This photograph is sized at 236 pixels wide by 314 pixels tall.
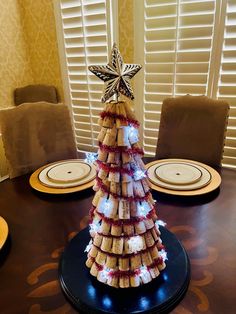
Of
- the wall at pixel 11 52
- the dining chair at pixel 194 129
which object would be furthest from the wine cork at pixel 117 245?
the wall at pixel 11 52

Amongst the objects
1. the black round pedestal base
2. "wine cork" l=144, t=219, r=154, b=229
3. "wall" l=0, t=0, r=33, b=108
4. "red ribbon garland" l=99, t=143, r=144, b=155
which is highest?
"wall" l=0, t=0, r=33, b=108

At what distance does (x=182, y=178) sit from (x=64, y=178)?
517 millimetres

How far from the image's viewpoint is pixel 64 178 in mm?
1129

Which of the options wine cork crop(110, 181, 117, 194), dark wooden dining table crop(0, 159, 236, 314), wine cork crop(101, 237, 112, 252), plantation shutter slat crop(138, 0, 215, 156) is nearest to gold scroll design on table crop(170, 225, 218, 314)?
dark wooden dining table crop(0, 159, 236, 314)

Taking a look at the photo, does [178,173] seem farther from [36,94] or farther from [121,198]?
[36,94]

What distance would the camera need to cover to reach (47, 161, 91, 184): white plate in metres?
1.12

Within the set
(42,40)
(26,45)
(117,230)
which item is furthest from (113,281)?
(26,45)

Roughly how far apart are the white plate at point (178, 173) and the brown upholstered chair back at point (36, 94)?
1.74 m

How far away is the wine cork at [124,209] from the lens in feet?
2.01

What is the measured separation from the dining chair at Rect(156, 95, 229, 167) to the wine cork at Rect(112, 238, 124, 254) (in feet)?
3.06

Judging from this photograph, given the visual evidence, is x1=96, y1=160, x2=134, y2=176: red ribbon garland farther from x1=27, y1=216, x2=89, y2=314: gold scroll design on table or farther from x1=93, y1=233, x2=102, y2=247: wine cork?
x1=27, y1=216, x2=89, y2=314: gold scroll design on table

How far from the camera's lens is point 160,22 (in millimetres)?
1905

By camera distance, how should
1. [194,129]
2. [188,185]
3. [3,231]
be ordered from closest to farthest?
[3,231] → [188,185] → [194,129]

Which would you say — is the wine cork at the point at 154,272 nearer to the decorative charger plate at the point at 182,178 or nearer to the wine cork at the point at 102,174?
the wine cork at the point at 102,174
